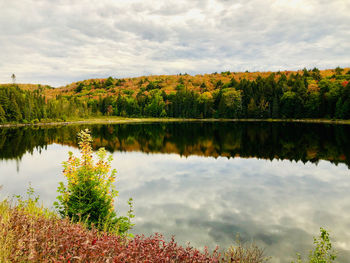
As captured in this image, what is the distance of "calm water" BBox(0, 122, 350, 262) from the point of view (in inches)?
520

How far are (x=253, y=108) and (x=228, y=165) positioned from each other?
122493 mm

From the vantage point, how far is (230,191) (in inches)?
799

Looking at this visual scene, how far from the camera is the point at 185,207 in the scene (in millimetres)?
17031

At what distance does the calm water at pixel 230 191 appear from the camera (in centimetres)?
1320

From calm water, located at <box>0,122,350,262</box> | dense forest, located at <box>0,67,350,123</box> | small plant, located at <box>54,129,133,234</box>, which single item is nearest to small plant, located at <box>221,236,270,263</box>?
calm water, located at <box>0,122,350,262</box>

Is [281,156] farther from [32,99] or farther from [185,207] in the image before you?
[32,99]

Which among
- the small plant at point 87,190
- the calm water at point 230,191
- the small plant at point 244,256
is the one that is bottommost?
the calm water at point 230,191

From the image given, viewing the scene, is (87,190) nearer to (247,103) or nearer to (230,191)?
(230,191)

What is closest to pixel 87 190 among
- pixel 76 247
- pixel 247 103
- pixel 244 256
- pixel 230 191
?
pixel 76 247

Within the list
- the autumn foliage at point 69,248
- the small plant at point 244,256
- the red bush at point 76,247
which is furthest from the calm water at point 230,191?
the autumn foliage at point 69,248

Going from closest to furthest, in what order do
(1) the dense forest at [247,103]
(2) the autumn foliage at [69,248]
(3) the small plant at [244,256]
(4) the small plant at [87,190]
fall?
(2) the autumn foliage at [69,248] → (3) the small plant at [244,256] → (4) the small plant at [87,190] → (1) the dense forest at [247,103]

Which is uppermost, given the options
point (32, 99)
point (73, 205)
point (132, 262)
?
point (32, 99)

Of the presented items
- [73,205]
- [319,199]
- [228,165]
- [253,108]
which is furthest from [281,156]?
[253,108]

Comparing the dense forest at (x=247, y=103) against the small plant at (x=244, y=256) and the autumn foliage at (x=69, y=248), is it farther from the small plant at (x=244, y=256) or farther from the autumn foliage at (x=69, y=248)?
the autumn foliage at (x=69, y=248)
